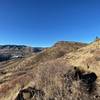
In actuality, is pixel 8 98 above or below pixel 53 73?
below

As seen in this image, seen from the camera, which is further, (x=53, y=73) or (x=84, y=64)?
(x=84, y=64)

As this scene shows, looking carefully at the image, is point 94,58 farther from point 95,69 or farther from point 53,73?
point 53,73

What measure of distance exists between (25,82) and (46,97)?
6942 mm

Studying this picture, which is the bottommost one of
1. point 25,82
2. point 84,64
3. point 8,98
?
point 8,98

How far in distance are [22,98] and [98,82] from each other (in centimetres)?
681

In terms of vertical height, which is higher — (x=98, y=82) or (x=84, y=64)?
(x=84, y=64)

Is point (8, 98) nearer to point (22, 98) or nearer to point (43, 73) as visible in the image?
point (22, 98)

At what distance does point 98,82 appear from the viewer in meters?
19.8

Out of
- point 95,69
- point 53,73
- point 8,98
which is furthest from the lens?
point 95,69

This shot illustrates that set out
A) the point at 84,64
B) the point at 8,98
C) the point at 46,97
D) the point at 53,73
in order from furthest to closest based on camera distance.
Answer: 1. the point at 84,64
2. the point at 8,98
3. the point at 53,73
4. the point at 46,97

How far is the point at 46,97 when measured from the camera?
14.3m

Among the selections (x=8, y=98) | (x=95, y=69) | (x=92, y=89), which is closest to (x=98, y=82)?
(x=92, y=89)

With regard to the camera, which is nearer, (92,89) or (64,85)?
(64,85)

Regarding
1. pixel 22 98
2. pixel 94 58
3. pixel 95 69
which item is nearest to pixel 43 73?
pixel 22 98
